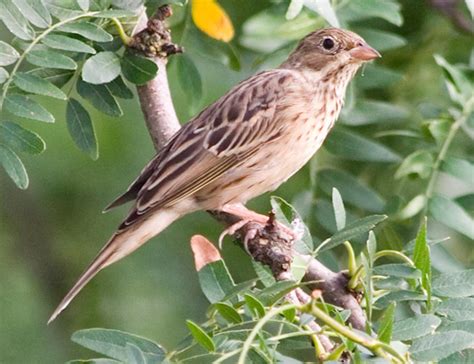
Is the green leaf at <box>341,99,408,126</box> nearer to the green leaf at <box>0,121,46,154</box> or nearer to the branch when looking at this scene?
the branch

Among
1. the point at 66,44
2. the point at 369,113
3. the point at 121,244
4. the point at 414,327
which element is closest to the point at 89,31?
the point at 66,44

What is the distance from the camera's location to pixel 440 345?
3340 millimetres

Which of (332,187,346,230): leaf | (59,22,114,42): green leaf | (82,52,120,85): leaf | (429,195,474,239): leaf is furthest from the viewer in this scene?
(429,195,474,239): leaf

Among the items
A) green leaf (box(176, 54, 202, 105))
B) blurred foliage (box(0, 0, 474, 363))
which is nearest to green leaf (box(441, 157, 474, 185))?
blurred foliage (box(0, 0, 474, 363))

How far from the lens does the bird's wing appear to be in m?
5.04

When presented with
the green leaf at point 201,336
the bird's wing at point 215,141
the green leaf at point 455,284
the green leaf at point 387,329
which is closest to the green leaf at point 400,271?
the green leaf at point 455,284

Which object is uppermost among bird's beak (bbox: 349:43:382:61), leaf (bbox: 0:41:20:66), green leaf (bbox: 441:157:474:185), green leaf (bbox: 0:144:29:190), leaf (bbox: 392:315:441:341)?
leaf (bbox: 0:41:20:66)

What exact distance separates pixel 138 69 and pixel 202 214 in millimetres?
1953

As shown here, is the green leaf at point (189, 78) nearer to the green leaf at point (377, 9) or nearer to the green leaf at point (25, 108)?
the green leaf at point (377, 9)

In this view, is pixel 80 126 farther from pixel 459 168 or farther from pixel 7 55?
pixel 459 168

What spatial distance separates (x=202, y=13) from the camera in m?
5.27

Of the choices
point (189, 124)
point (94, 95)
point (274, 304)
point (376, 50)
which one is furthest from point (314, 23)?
point (274, 304)

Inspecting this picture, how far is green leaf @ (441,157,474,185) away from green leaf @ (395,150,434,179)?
55 millimetres

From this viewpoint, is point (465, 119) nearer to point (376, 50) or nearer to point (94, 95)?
point (376, 50)
